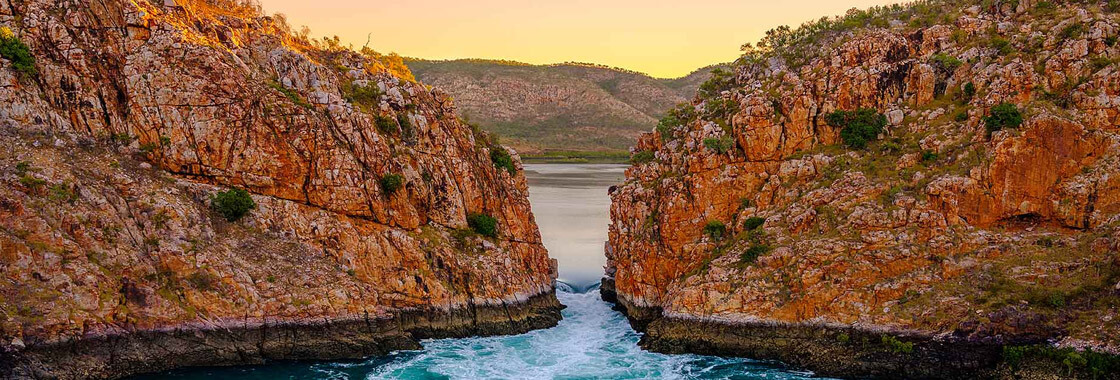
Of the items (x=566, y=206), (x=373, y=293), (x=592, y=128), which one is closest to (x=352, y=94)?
(x=373, y=293)

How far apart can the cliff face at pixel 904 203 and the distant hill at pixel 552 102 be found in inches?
4101

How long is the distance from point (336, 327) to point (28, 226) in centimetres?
1216

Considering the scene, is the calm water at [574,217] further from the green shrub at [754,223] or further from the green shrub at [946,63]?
the green shrub at [946,63]

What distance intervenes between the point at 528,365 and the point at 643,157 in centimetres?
1426

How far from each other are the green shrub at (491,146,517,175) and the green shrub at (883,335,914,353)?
22816mm

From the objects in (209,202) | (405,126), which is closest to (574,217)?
(405,126)

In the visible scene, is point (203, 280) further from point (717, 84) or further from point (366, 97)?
point (717, 84)

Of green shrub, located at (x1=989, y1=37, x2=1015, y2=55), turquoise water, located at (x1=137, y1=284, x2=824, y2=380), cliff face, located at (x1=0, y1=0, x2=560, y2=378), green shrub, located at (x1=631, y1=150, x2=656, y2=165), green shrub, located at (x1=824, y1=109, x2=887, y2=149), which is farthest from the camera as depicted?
→ green shrub, located at (x1=631, y1=150, x2=656, y2=165)

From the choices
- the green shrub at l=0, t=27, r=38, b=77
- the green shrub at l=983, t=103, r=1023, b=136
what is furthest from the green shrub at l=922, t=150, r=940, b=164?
the green shrub at l=0, t=27, r=38, b=77

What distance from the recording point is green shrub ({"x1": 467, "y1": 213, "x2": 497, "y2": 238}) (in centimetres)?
4106

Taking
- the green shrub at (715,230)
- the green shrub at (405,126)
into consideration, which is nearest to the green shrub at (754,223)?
the green shrub at (715,230)

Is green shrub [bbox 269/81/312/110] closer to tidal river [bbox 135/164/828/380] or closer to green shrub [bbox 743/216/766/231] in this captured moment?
tidal river [bbox 135/164/828/380]

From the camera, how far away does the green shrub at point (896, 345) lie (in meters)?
30.5

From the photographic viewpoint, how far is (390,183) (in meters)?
37.5
